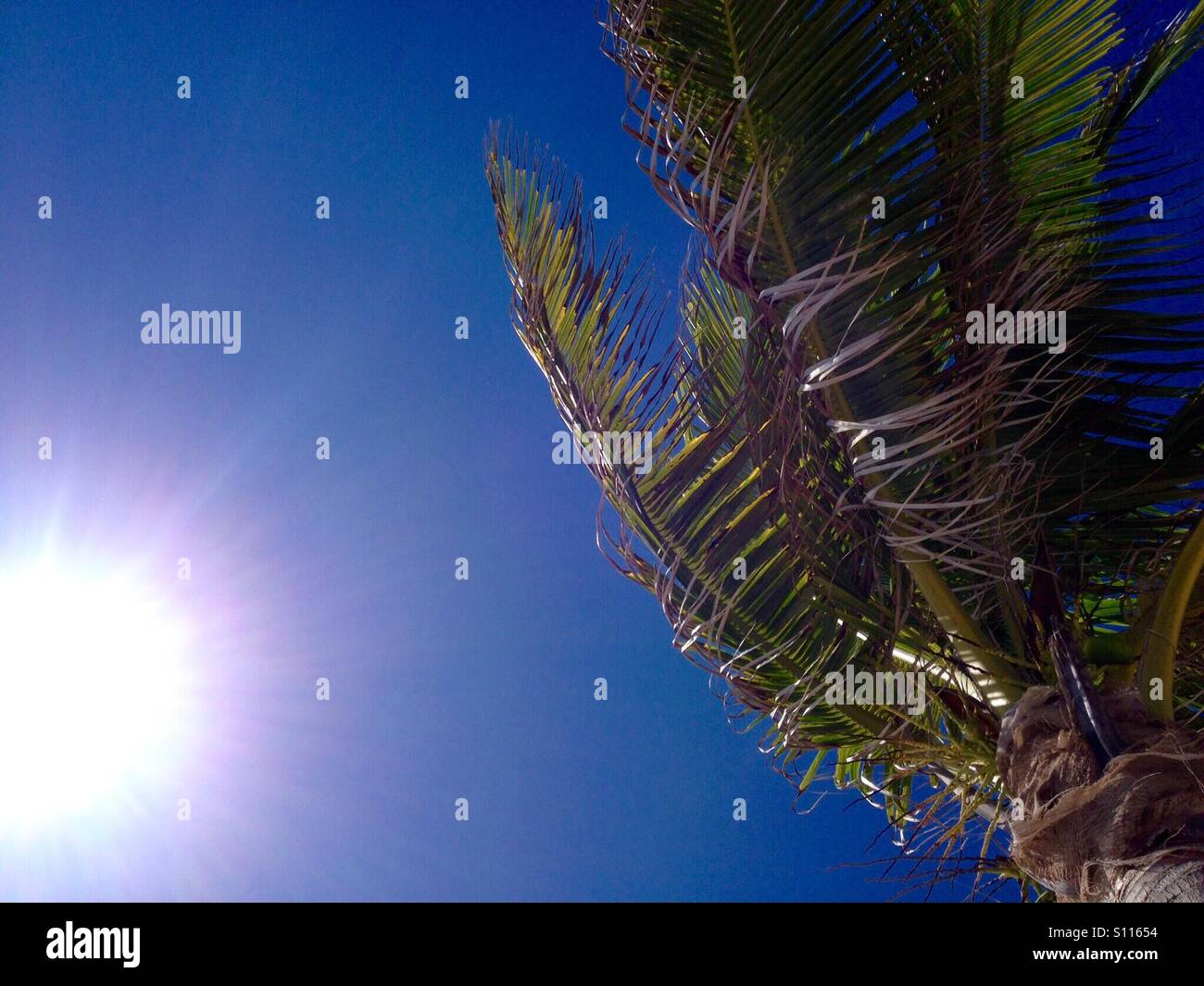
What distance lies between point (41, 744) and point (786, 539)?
4.02m

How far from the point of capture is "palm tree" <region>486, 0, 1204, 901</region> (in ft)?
8.73

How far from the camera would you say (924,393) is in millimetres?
2875

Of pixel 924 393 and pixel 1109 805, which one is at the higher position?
pixel 924 393

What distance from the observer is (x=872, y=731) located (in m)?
3.43

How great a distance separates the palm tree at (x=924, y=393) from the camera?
2.66 m

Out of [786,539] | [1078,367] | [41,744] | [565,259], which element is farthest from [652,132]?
[41,744]

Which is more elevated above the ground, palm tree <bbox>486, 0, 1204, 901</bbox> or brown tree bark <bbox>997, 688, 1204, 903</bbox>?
palm tree <bbox>486, 0, 1204, 901</bbox>

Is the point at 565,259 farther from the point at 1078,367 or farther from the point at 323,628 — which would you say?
the point at 323,628

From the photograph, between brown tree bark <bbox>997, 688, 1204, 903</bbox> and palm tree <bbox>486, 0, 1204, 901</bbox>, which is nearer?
brown tree bark <bbox>997, 688, 1204, 903</bbox>

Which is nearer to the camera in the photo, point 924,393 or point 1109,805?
point 1109,805

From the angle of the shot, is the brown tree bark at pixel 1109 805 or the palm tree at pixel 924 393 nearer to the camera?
the brown tree bark at pixel 1109 805

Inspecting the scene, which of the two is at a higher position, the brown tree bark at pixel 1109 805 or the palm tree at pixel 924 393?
the palm tree at pixel 924 393

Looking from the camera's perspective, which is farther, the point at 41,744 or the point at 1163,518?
the point at 41,744

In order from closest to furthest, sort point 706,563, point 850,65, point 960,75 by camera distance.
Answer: point 850,65, point 960,75, point 706,563
